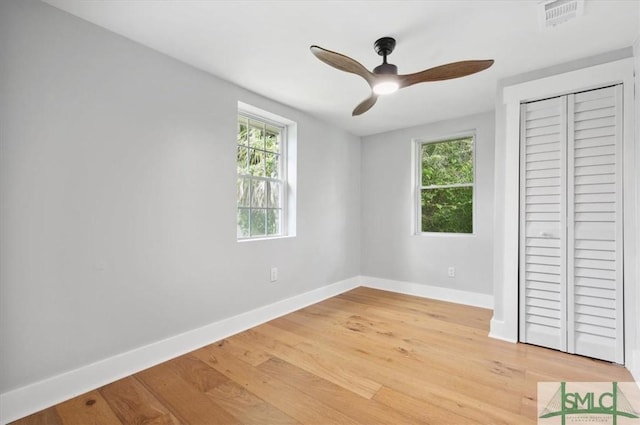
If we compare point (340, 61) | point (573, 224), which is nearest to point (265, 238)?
point (340, 61)

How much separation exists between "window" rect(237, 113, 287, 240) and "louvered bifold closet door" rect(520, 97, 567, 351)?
2.37m

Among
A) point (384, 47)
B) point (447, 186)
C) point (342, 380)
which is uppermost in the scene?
point (384, 47)

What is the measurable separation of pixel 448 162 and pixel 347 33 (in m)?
2.47

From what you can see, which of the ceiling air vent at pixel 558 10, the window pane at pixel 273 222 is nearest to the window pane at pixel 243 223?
the window pane at pixel 273 222

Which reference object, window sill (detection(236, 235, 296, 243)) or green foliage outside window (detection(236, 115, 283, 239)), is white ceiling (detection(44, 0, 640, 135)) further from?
window sill (detection(236, 235, 296, 243))

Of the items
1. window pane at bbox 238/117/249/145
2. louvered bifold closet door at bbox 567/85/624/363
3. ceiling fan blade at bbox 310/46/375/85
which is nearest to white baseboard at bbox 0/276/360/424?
window pane at bbox 238/117/249/145

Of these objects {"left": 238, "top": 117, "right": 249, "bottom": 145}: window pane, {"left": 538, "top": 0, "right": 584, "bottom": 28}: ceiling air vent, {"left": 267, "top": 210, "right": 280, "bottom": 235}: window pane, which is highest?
{"left": 538, "top": 0, "right": 584, "bottom": 28}: ceiling air vent

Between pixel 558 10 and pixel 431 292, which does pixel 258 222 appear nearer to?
pixel 431 292

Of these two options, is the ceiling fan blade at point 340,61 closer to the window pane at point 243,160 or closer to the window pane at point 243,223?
the window pane at point 243,160

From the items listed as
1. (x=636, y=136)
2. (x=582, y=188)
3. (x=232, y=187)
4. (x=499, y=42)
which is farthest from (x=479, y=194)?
(x=232, y=187)

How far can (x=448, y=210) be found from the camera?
3.88 meters

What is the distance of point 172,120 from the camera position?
2.33m

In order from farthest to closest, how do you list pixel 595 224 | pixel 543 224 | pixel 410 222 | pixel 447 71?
pixel 410 222 < pixel 543 224 < pixel 595 224 < pixel 447 71

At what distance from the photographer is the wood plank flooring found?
165 centimetres
